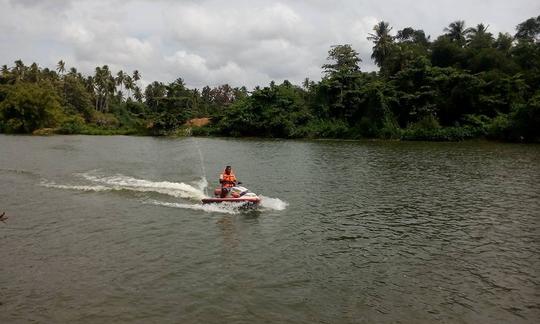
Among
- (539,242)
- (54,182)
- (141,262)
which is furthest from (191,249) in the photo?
(54,182)

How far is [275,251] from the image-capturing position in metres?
15.7

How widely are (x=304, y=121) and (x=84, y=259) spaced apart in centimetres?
6974

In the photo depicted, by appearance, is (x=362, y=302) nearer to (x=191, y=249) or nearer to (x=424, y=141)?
(x=191, y=249)

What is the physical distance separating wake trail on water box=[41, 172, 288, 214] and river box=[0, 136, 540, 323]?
0.12 metres

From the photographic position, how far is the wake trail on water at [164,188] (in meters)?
22.1

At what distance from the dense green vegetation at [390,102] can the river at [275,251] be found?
3762 centimetres

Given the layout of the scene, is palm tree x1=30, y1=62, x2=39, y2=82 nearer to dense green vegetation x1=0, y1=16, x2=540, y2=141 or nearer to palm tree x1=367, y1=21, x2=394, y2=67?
dense green vegetation x1=0, y1=16, x2=540, y2=141

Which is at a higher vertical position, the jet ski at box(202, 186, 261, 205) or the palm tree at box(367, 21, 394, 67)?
the palm tree at box(367, 21, 394, 67)

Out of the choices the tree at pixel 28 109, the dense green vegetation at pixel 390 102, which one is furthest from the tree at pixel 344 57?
the tree at pixel 28 109

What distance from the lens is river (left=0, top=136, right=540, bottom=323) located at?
1133 centimetres

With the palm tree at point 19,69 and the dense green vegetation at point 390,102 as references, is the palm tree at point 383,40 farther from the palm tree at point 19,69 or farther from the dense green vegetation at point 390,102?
the palm tree at point 19,69

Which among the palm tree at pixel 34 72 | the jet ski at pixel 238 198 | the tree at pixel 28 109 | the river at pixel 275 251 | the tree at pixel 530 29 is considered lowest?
the river at pixel 275 251

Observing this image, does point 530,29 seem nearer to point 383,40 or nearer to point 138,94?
point 383,40

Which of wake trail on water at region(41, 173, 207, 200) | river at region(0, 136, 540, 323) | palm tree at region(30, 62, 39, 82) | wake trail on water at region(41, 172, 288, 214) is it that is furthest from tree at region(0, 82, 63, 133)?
wake trail on water at region(41, 173, 207, 200)
